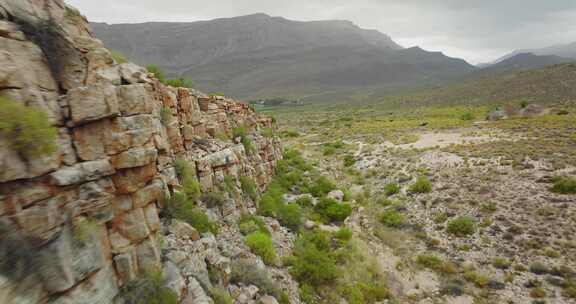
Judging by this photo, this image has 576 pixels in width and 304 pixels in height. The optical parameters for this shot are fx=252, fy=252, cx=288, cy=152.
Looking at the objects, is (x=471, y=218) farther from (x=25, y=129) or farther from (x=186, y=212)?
(x=25, y=129)

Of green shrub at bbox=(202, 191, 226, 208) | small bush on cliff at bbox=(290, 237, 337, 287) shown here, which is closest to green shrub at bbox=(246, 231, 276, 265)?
small bush on cliff at bbox=(290, 237, 337, 287)

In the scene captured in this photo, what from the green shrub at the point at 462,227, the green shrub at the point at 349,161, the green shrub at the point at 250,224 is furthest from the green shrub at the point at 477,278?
the green shrub at the point at 349,161

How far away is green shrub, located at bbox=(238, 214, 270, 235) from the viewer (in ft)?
31.9

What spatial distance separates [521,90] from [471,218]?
219ft

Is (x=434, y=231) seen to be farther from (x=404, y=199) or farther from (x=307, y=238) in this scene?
(x=307, y=238)

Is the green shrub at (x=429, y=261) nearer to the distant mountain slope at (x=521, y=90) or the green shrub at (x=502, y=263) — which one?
the green shrub at (x=502, y=263)

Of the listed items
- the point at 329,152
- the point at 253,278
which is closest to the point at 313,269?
the point at 253,278

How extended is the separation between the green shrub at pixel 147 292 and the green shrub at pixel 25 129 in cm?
299

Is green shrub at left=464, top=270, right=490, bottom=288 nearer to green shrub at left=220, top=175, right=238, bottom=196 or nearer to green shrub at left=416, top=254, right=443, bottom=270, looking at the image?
green shrub at left=416, top=254, right=443, bottom=270

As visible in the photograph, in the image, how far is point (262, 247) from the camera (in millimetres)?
9039

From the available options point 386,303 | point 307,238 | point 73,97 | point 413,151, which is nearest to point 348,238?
point 307,238

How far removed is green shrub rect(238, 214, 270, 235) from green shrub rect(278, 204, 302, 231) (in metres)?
1.65

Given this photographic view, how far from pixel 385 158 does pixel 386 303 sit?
18.2 metres

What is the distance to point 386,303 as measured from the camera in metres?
8.70
